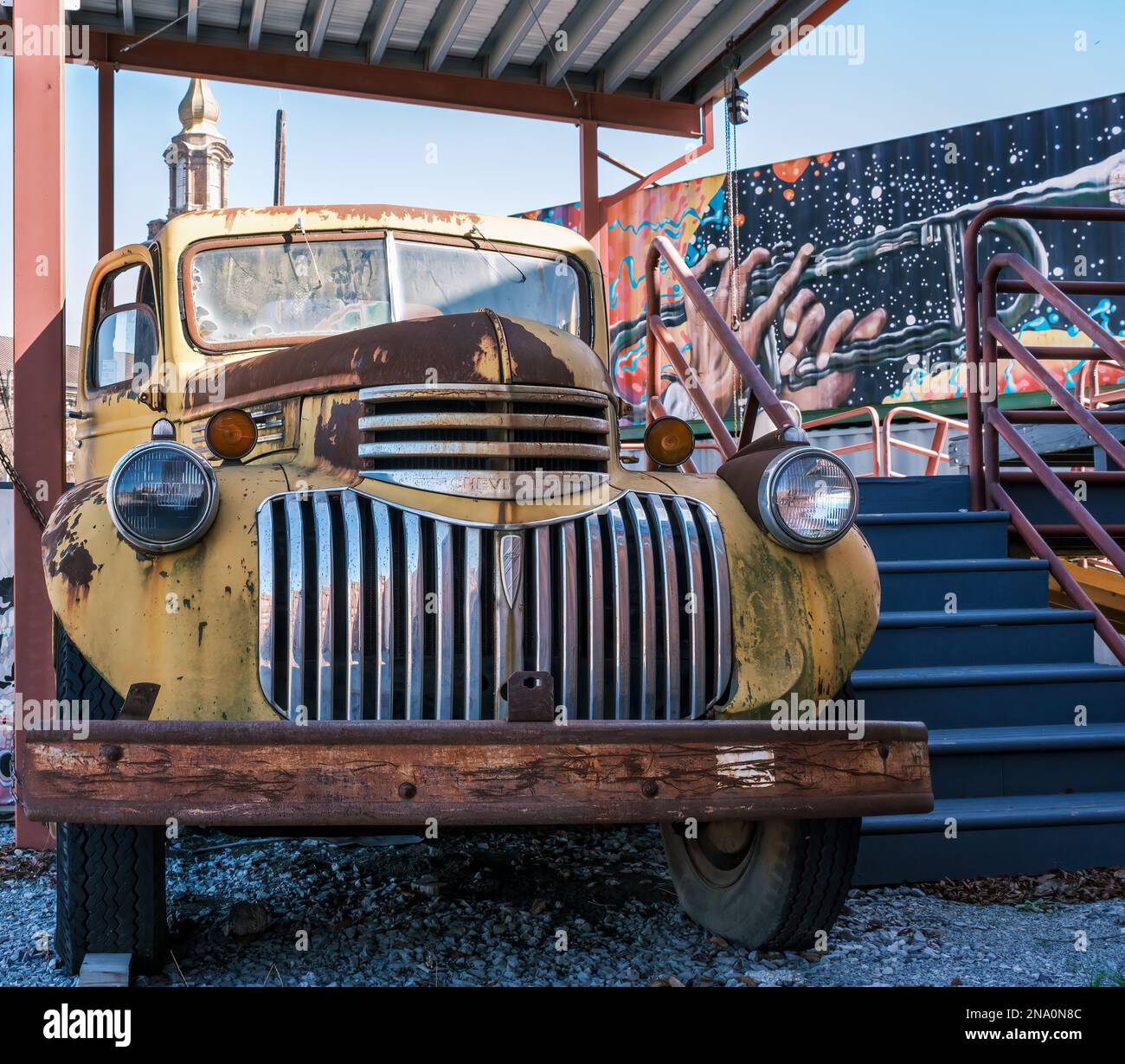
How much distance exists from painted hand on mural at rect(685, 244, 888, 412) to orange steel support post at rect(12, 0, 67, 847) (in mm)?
9563

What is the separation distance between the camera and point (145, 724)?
2131mm

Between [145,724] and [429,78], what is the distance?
22.1 feet

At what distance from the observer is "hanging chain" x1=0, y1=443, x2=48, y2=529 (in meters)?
3.88

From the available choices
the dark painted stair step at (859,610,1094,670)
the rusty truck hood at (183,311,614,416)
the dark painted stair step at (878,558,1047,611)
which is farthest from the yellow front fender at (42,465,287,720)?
the dark painted stair step at (878,558,1047,611)

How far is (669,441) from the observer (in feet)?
11.3

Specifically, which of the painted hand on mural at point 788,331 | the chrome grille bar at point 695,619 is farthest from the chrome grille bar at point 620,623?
the painted hand on mural at point 788,331

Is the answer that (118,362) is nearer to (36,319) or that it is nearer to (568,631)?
(36,319)

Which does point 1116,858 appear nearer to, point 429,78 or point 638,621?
point 638,621

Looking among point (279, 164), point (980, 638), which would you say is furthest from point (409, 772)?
point (279, 164)

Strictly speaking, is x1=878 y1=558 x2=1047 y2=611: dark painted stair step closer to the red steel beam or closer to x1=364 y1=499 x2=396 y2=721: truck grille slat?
x1=364 y1=499 x2=396 y2=721: truck grille slat

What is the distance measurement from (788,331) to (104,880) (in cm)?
1205

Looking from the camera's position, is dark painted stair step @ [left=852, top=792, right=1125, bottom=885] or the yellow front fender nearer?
the yellow front fender

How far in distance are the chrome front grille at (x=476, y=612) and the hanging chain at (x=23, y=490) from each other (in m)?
1.87

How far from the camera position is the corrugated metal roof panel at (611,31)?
7371 millimetres
